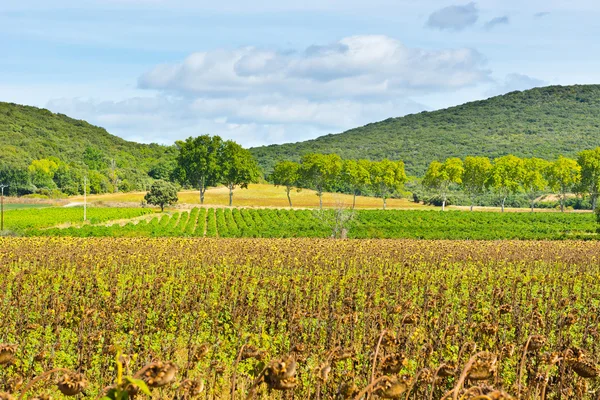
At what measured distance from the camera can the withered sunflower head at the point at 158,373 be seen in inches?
110

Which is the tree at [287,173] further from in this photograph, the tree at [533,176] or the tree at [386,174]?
the tree at [533,176]

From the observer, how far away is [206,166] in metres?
97.8

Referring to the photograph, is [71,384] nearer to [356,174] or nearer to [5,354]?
[5,354]

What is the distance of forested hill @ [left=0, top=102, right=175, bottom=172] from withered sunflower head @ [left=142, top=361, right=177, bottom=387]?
12329 cm

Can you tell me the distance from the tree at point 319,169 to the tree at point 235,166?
8.34 meters

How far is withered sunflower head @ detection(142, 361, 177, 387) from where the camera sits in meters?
2.80

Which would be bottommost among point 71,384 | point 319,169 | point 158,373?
point 71,384

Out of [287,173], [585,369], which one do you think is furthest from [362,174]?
[585,369]

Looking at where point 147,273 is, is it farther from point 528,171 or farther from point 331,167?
point 528,171

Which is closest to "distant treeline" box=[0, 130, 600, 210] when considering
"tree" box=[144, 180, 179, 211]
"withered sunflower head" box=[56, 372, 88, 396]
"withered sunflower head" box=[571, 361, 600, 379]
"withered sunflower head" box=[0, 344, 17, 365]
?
"tree" box=[144, 180, 179, 211]

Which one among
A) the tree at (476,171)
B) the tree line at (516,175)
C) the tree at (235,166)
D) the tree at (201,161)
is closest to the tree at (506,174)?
the tree line at (516,175)

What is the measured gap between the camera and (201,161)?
321ft

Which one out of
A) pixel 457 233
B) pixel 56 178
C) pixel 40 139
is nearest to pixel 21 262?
pixel 457 233

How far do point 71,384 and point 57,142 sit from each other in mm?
161546
